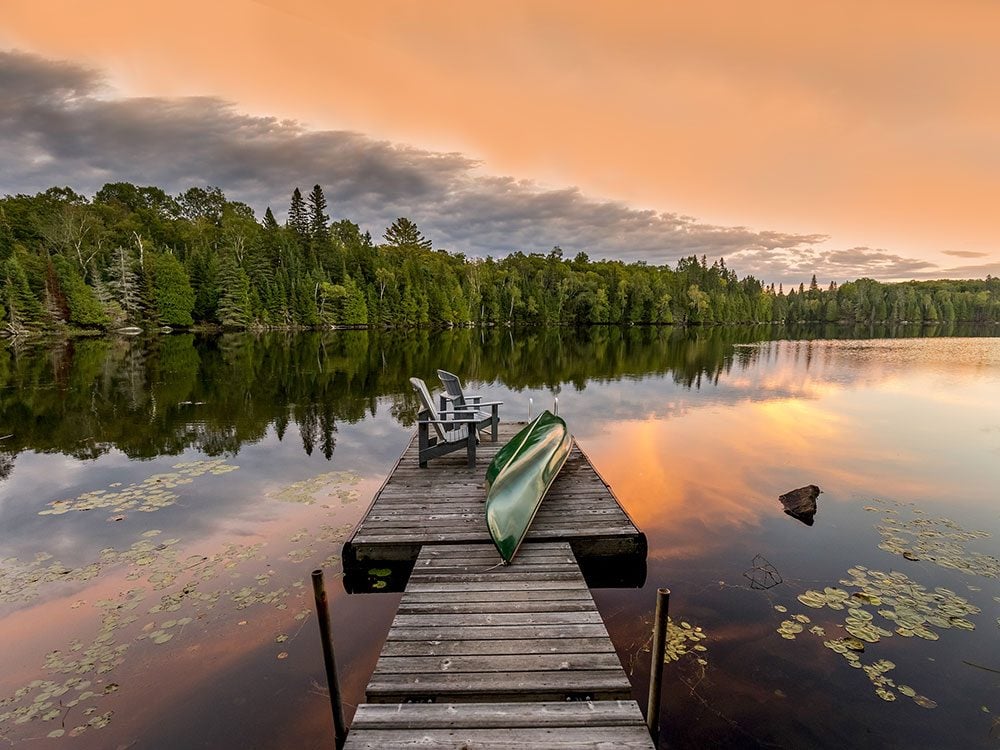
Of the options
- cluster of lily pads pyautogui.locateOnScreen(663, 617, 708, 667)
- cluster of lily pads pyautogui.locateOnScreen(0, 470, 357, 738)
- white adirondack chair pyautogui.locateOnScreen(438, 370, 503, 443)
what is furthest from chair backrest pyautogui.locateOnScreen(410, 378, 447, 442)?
cluster of lily pads pyautogui.locateOnScreen(663, 617, 708, 667)

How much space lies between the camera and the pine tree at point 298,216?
86.8 m

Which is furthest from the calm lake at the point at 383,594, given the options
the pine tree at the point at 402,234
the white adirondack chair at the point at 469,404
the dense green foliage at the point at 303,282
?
the pine tree at the point at 402,234

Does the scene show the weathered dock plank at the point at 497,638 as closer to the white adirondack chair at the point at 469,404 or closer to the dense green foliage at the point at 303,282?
the white adirondack chair at the point at 469,404

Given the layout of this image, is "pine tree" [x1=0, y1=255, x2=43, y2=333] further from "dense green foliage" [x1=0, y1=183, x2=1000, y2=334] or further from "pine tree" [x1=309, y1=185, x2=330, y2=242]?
"pine tree" [x1=309, y1=185, x2=330, y2=242]

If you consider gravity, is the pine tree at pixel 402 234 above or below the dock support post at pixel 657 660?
above

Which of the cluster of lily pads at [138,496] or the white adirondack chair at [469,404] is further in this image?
the white adirondack chair at [469,404]

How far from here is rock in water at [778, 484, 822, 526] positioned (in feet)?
31.2

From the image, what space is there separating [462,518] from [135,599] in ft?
14.9

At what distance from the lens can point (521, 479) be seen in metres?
7.39

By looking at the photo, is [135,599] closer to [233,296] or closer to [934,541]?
[934,541]

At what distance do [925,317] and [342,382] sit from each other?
580ft

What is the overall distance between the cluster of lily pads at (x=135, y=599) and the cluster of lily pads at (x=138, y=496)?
1.60m

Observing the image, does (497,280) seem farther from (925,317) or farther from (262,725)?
(925,317)

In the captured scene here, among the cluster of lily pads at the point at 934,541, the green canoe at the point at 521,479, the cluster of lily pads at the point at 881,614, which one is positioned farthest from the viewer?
the cluster of lily pads at the point at 934,541
